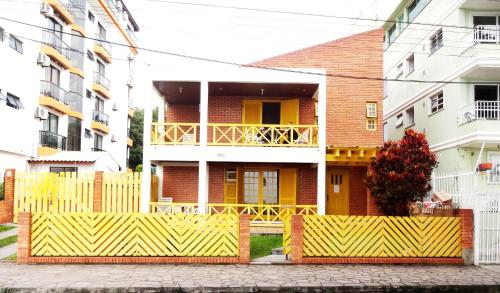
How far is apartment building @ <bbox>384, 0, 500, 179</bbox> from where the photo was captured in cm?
1798

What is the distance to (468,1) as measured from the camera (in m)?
18.4

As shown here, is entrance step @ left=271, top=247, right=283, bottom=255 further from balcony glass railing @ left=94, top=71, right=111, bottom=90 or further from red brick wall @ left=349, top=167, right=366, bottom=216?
balcony glass railing @ left=94, top=71, right=111, bottom=90

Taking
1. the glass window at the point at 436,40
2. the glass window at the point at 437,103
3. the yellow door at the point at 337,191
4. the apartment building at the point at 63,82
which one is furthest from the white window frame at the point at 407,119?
the apartment building at the point at 63,82

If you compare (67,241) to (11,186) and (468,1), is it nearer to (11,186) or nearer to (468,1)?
→ (11,186)

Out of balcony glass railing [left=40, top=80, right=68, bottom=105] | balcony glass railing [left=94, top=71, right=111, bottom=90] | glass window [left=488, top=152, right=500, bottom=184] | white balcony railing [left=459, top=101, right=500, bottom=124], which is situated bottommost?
glass window [left=488, top=152, right=500, bottom=184]

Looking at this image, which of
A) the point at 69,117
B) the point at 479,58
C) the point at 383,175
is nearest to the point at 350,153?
the point at 383,175

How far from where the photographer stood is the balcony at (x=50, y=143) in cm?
2720

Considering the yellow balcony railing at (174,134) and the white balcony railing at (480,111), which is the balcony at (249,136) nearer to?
the yellow balcony railing at (174,134)

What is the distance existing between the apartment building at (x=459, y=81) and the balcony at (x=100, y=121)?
22791mm

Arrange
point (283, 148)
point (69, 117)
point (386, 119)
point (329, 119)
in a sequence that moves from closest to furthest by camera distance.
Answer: point (283, 148) < point (329, 119) < point (386, 119) < point (69, 117)

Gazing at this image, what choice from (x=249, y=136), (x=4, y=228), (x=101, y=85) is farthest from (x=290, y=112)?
(x=101, y=85)

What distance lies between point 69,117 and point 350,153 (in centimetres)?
2140

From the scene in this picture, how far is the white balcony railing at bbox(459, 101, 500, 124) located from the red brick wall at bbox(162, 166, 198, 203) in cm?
1087

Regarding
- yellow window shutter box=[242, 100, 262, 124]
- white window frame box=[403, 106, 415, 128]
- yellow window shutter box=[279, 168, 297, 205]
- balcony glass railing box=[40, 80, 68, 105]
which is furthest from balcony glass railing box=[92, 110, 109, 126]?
white window frame box=[403, 106, 415, 128]
